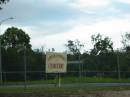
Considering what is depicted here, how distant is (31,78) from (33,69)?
1.13 metres

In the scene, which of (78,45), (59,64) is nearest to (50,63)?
(59,64)

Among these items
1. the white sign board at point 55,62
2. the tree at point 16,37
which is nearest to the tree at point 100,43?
the tree at point 16,37

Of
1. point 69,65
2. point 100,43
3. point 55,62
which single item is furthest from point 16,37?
point 55,62

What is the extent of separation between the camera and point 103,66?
5316 centimetres

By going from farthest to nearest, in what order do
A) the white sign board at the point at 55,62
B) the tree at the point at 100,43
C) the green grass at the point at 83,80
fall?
the tree at the point at 100,43
the green grass at the point at 83,80
the white sign board at the point at 55,62

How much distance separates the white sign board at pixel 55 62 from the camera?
3428 cm

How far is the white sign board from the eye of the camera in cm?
3428

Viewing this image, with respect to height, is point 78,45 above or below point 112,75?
above

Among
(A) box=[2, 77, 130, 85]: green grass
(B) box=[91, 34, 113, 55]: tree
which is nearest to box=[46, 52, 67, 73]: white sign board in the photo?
(A) box=[2, 77, 130, 85]: green grass

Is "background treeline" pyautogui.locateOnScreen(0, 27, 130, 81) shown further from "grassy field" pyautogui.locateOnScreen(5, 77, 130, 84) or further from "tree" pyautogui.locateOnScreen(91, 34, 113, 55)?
"tree" pyautogui.locateOnScreen(91, 34, 113, 55)

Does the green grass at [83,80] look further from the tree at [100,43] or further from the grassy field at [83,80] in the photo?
the tree at [100,43]

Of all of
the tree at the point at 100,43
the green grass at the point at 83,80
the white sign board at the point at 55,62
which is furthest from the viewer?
the tree at the point at 100,43

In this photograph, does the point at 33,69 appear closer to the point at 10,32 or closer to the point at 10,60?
the point at 10,60

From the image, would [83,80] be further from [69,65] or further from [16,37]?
[16,37]
